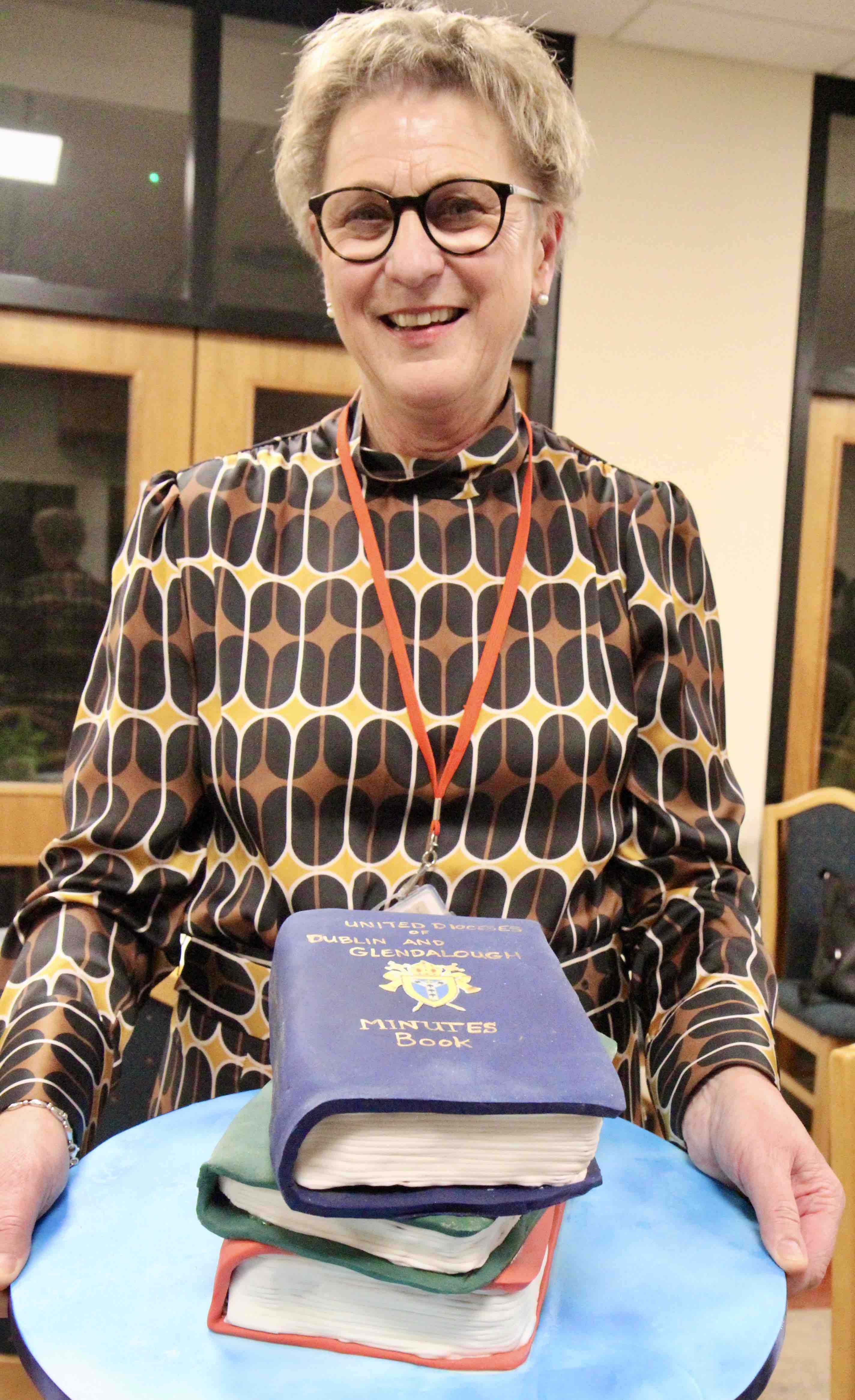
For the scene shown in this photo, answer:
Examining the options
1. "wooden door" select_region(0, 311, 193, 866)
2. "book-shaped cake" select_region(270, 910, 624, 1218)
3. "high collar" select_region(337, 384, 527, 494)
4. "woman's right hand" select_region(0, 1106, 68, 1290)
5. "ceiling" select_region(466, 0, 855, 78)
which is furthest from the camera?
"wooden door" select_region(0, 311, 193, 866)

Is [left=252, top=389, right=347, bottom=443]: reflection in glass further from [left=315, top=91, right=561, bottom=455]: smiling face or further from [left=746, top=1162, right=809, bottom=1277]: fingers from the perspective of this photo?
[left=746, top=1162, right=809, bottom=1277]: fingers

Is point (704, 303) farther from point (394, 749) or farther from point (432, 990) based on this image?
point (432, 990)

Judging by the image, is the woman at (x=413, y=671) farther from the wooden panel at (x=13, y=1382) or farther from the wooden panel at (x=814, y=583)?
the wooden panel at (x=814, y=583)

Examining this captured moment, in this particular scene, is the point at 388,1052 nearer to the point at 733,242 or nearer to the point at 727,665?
the point at 727,665

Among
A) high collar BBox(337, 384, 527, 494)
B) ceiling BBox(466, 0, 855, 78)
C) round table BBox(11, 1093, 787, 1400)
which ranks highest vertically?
ceiling BBox(466, 0, 855, 78)

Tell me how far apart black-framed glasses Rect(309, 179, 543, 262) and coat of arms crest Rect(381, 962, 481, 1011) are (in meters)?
0.65

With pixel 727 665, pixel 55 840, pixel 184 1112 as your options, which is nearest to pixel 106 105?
pixel 727 665

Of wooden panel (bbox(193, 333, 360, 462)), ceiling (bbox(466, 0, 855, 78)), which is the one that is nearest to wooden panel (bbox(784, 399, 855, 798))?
ceiling (bbox(466, 0, 855, 78))

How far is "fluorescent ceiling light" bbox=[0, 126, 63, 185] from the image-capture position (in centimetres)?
355

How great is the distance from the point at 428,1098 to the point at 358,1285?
149 mm

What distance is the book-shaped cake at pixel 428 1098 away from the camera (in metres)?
0.57

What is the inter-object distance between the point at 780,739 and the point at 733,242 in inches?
66.1

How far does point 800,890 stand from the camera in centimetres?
351

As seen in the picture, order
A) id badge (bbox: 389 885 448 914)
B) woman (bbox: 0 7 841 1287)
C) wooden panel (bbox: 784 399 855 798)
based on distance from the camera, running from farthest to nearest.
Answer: wooden panel (bbox: 784 399 855 798) → woman (bbox: 0 7 841 1287) → id badge (bbox: 389 885 448 914)
